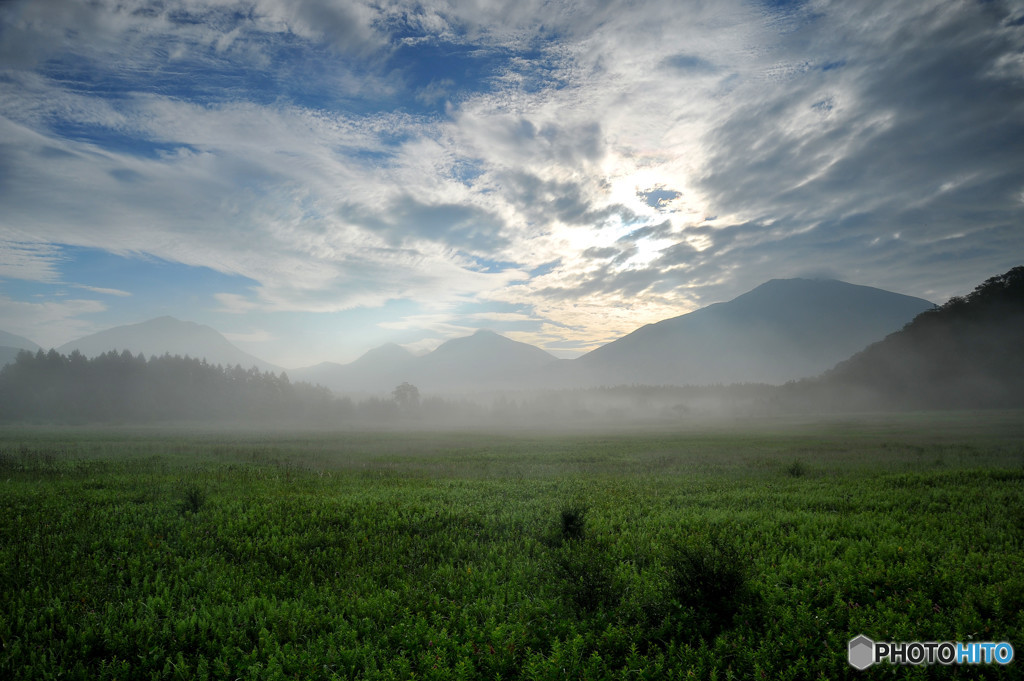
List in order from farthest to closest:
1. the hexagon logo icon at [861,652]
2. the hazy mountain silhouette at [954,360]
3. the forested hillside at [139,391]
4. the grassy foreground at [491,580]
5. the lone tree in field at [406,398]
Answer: the lone tree in field at [406,398]
the hazy mountain silhouette at [954,360]
the forested hillside at [139,391]
the grassy foreground at [491,580]
the hexagon logo icon at [861,652]

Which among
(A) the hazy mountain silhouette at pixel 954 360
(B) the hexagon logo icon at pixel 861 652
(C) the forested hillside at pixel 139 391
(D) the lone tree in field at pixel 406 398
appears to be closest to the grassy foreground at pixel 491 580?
(B) the hexagon logo icon at pixel 861 652

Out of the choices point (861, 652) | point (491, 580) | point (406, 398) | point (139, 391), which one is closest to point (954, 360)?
point (861, 652)

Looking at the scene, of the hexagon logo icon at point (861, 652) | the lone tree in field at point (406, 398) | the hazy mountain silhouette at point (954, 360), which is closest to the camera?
the hexagon logo icon at point (861, 652)

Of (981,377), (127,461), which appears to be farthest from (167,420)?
(981,377)

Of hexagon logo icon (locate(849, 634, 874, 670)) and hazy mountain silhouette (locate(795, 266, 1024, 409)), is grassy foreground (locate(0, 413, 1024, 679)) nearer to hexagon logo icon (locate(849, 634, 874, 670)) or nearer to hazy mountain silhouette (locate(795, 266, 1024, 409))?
hexagon logo icon (locate(849, 634, 874, 670))

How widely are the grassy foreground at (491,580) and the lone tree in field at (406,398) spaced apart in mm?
127623

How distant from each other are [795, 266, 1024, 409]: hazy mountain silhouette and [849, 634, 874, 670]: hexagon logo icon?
127459 millimetres

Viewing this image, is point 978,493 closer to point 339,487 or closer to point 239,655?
point 239,655

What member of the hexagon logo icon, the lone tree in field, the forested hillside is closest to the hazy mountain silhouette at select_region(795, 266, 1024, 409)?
the hexagon logo icon

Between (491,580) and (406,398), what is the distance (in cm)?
14171

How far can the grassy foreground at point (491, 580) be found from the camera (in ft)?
23.2

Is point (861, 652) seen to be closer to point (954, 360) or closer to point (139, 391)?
point (139, 391)

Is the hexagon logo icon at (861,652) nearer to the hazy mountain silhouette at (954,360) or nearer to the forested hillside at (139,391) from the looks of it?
the forested hillside at (139,391)

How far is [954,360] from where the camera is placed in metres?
108
